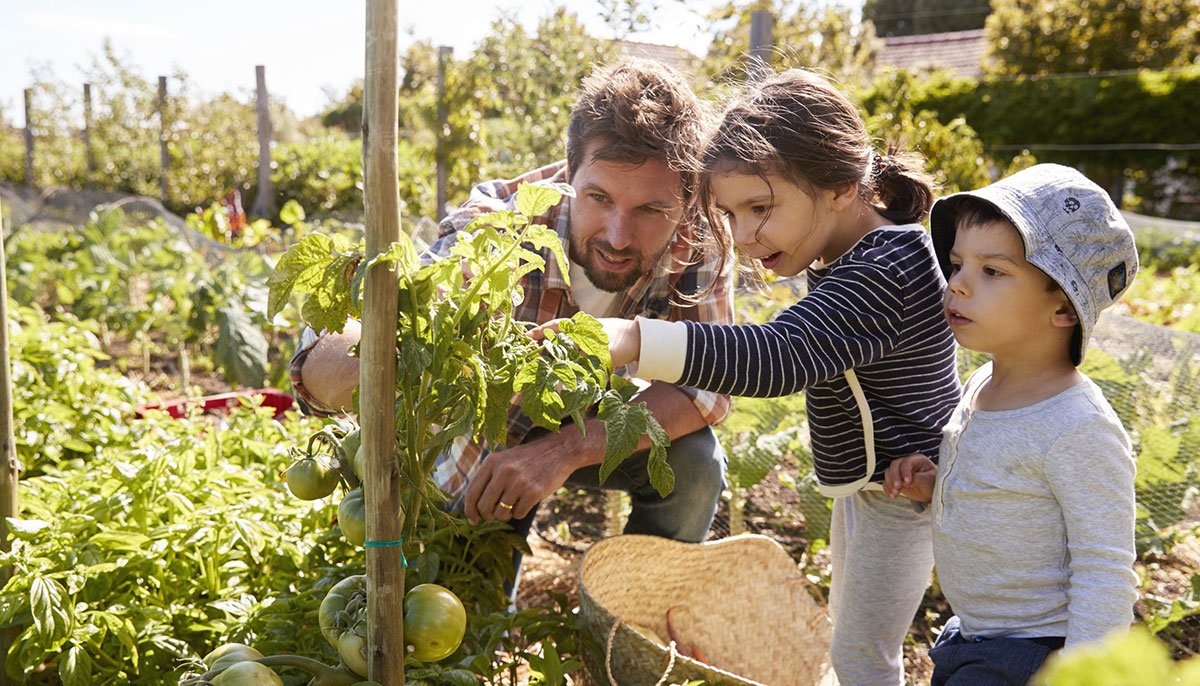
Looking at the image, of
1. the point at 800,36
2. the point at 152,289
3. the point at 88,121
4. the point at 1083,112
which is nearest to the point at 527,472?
the point at 152,289

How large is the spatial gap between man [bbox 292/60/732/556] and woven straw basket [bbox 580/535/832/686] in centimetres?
9

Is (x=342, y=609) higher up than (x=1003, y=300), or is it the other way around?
(x=1003, y=300)

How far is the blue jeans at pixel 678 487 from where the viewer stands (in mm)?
2066

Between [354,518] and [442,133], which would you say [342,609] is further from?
[442,133]

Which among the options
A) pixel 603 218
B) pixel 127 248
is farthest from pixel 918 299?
pixel 127 248

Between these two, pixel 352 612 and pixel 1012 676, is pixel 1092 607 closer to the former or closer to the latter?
pixel 1012 676

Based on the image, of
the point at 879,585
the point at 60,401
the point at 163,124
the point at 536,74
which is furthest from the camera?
the point at 163,124

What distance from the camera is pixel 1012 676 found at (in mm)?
1246

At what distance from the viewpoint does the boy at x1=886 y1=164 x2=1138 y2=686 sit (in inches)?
48.3

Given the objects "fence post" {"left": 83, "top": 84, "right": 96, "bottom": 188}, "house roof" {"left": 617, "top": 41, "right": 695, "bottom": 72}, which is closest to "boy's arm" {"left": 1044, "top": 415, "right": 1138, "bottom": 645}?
"house roof" {"left": 617, "top": 41, "right": 695, "bottom": 72}

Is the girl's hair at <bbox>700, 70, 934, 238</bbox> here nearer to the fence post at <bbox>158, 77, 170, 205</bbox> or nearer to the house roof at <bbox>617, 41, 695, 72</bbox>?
the house roof at <bbox>617, 41, 695, 72</bbox>

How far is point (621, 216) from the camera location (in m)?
1.83

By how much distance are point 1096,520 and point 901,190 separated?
63 cm

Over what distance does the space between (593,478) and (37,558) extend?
1.08 meters
